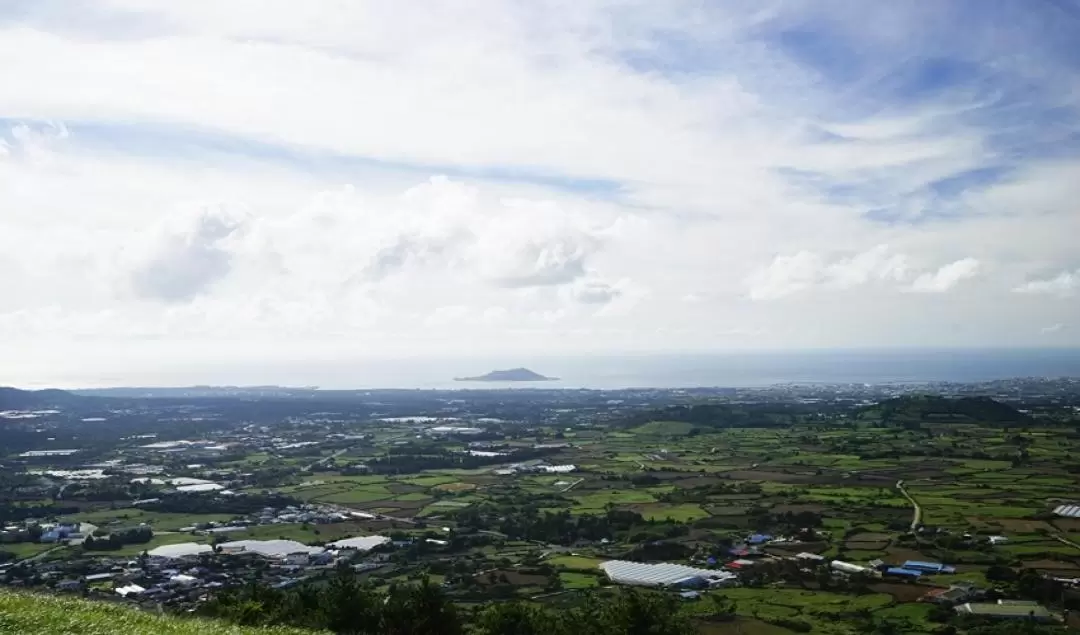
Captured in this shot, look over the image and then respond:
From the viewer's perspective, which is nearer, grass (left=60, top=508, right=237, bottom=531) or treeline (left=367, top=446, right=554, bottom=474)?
grass (left=60, top=508, right=237, bottom=531)

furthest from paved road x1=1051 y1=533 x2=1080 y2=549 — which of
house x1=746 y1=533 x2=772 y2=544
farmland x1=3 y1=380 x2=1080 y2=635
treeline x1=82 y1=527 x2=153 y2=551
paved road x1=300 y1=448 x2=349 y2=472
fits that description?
paved road x1=300 y1=448 x2=349 y2=472

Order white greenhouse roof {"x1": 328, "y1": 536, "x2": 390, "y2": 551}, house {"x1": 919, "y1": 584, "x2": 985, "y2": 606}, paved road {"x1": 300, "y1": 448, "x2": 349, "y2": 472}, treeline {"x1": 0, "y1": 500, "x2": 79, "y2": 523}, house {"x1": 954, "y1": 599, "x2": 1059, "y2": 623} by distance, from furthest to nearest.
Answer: paved road {"x1": 300, "y1": 448, "x2": 349, "y2": 472} → treeline {"x1": 0, "y1": 500, "x2": 79, "y2": 523} → white greenhouse roof {"x1": 328, "y1": 536, "x2": 390, "y2": 551} → house {"x1": 919, "y1": 584, "x2": 985, "y2": 606} → house {"x1": 954, "y1": 599, "x2": 1059, "y2": 623}

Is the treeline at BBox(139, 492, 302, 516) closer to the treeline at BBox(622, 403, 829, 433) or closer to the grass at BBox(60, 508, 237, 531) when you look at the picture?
the grass at BBox(60, 508, 237, 531)

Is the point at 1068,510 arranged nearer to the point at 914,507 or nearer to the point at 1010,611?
the point at 914,507

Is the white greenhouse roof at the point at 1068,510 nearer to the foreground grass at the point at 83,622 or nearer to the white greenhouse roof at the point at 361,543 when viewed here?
the white greenhouse roof at the point at 361,543

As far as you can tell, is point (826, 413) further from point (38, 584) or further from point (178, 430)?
point (38, 584)

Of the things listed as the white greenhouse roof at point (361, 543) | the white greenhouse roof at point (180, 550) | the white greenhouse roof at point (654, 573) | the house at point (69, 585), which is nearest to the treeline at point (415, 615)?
the white greenhouse roof at point (654, 573)

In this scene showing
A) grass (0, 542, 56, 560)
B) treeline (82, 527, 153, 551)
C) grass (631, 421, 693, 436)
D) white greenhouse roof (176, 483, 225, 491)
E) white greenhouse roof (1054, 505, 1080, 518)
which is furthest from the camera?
grass (631, 421, 693, 436)

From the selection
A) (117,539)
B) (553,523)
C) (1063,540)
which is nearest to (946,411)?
(1063,540)
